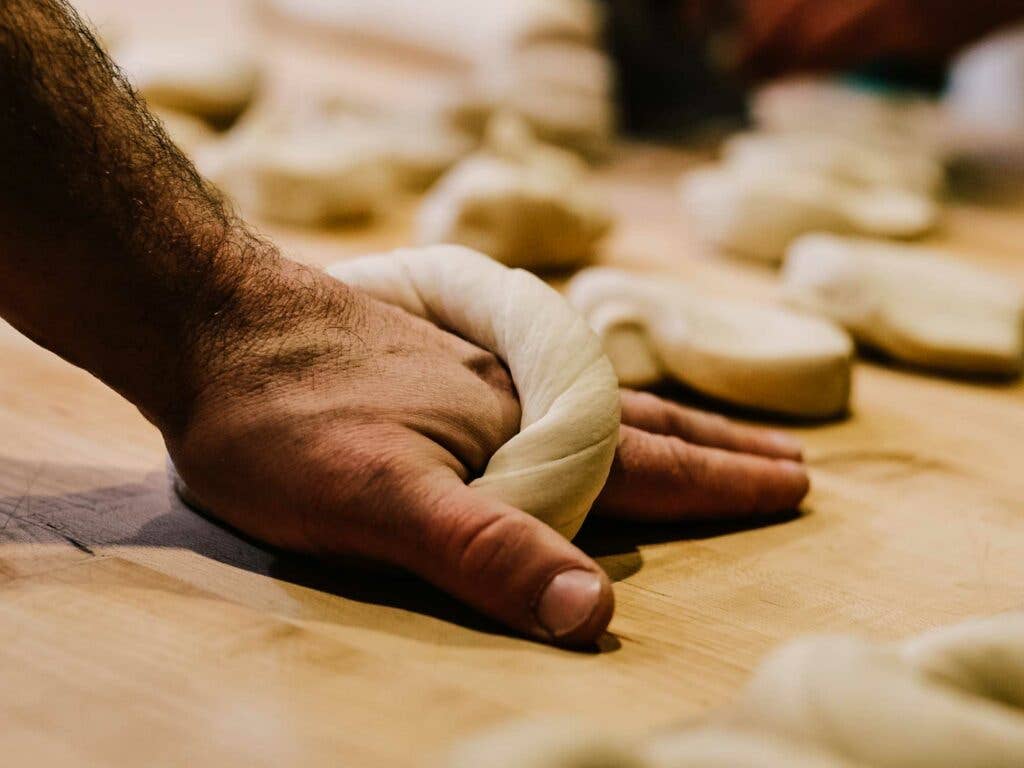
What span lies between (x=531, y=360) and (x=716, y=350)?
0.56 meters

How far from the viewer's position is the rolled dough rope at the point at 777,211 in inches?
87.9

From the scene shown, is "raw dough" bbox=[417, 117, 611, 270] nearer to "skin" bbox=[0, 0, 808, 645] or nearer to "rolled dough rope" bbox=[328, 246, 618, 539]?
"rolled dough rope" bbox=[328, 246, 618, 539]

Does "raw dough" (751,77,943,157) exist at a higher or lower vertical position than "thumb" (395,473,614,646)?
higher

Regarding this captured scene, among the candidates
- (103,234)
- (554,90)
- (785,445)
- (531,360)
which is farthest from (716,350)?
(554,90)

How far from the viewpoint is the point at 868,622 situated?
962 millimetres

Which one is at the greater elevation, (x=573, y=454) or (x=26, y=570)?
(x=573, y=454)

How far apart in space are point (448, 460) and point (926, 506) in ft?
2.14

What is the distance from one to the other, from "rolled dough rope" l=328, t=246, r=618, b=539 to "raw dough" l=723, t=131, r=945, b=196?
1.51 meters

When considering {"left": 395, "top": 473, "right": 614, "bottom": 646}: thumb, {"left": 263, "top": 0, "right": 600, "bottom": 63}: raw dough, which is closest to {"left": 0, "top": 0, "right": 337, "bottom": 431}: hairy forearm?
{"left": 395, "top": 473, "right": 614, "bottom": 646}: thumb

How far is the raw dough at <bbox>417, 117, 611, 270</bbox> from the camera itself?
1.99 metres

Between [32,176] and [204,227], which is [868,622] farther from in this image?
[32,176]

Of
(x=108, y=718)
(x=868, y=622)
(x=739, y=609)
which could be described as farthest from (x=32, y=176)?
(x=868, y=622)

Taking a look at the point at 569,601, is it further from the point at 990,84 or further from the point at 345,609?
the point at 990,84

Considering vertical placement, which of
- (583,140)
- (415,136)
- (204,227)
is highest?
(583,140)
